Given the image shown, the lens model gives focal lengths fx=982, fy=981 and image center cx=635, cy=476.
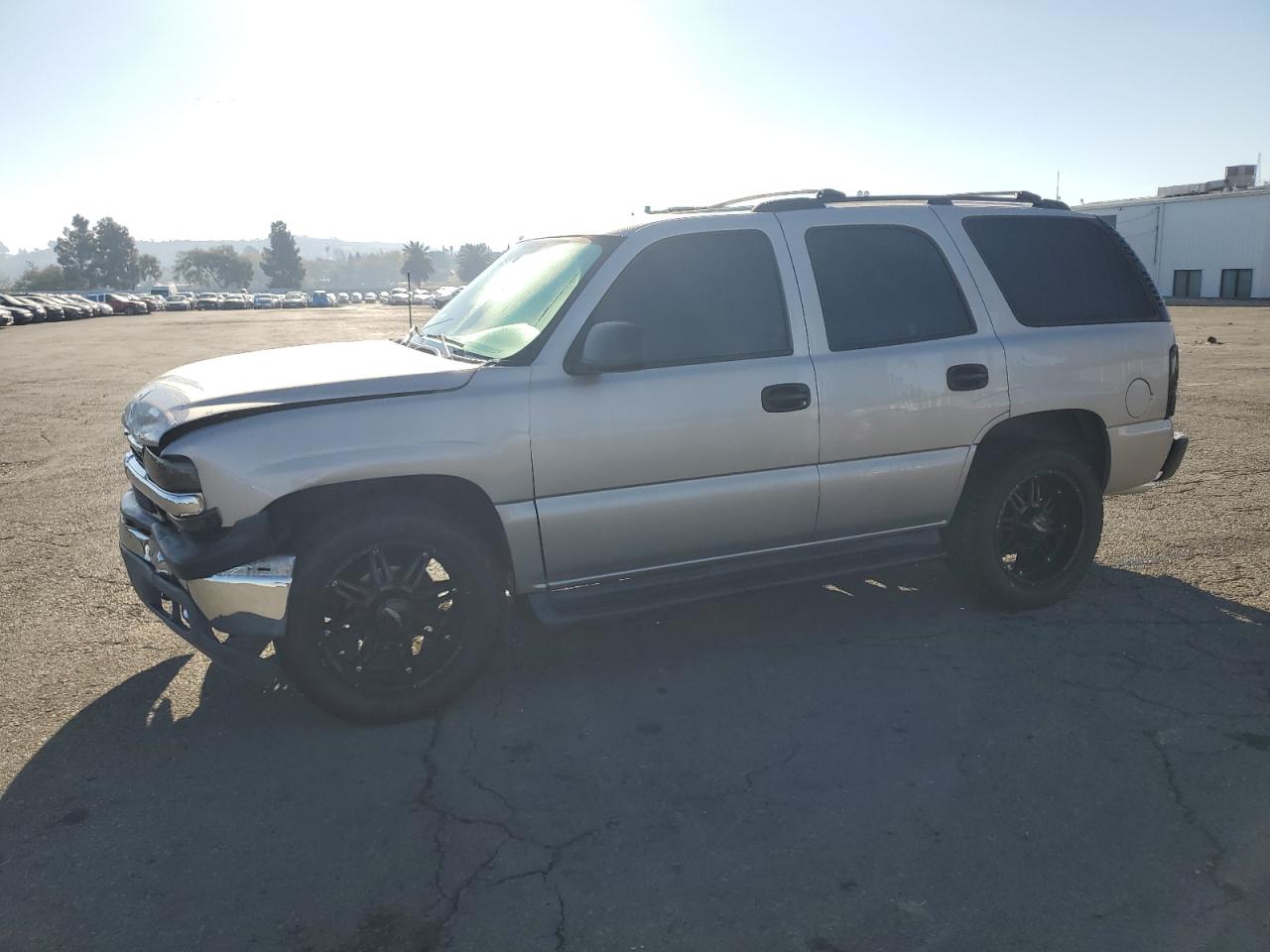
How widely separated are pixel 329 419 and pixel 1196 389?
506 inches

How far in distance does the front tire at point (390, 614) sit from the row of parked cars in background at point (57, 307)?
4678 cm

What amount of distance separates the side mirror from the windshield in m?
0.30

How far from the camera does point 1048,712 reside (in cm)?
392

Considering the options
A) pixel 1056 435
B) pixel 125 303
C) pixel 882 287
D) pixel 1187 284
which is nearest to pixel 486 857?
pixel 882 287

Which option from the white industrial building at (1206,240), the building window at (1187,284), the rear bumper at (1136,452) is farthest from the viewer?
the building window at (1187,284)

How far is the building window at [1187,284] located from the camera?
5371 centimetres

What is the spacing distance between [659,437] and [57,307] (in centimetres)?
5848

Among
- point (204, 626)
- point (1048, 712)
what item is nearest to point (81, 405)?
point (204, 626)

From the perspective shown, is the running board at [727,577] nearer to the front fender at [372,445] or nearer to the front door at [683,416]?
the front door at [683,416]

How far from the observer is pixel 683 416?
4082mm

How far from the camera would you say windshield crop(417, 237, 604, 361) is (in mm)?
4164

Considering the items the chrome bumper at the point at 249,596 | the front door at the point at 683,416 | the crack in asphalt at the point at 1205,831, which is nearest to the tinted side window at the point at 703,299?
the front door at the point at 683,416

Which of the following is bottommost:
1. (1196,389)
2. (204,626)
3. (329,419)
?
(1196,389)

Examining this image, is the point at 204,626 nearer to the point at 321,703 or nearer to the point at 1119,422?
the point at 321,703
